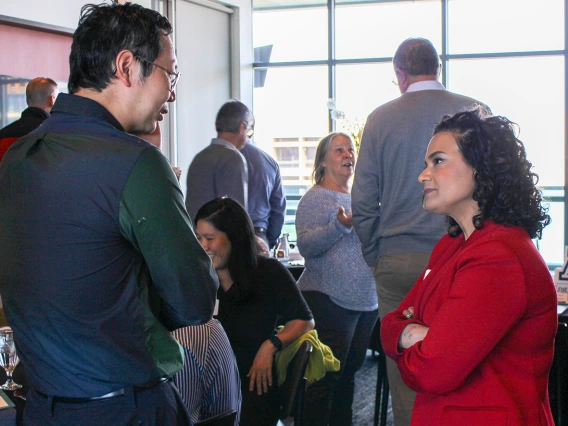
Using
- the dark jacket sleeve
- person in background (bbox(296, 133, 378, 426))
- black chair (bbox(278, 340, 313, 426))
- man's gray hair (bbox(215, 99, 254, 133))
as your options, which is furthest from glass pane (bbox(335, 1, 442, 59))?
the dark jacket sleeve

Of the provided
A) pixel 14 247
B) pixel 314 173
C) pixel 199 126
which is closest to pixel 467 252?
pixel 14 247

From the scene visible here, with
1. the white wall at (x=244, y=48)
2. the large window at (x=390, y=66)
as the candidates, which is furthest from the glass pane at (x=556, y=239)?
the white wall at (x=244, y=48)

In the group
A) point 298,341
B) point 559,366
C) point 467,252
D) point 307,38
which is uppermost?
point 307,38

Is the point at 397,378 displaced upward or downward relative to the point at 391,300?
downward

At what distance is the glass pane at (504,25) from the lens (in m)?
7.87

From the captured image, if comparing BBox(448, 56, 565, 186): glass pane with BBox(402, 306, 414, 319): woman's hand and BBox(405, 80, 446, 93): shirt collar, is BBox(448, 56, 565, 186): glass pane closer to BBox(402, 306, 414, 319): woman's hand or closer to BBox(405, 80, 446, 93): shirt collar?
BBox(405, 80, 446, 93): shirt collar

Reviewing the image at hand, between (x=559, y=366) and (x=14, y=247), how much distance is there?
285 centimetres

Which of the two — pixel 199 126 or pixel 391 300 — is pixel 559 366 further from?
pixel 199 126

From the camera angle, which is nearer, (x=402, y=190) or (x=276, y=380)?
(x=276, y=380)

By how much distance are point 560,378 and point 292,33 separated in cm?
604

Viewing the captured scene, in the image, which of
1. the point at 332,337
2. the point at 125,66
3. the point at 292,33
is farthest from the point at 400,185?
the point at 292,33

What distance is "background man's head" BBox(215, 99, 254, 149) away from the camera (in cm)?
484

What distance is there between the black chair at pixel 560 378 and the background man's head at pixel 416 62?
133 centimetres

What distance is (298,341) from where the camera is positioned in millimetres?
2785
